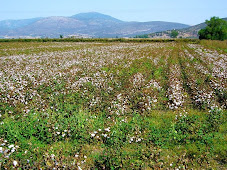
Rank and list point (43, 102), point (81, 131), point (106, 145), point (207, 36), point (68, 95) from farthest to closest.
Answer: point (207, 36) < point (68, 95) < point (43, 102) < point (81, 131) < point (106, 145)

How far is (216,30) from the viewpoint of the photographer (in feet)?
310

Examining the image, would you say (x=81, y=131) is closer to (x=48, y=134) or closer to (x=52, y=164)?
(x=48, y=134)

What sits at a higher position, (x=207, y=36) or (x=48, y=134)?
(x=207, y=36)

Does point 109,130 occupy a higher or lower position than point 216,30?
lower

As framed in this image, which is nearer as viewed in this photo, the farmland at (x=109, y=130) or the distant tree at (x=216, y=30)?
the farmland at (x=109, y=130)

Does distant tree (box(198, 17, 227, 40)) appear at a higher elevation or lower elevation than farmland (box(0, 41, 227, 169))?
higher

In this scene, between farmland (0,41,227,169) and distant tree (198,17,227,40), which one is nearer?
farmland (0,41,227,169)

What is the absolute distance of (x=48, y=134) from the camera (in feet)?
21.0

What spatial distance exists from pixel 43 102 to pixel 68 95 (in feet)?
4.69

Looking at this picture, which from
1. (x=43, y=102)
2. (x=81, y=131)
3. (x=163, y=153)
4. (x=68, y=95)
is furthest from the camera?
(x=68, y=95)

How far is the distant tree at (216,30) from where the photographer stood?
307 feet

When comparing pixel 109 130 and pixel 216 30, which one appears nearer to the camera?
pixel 109 130

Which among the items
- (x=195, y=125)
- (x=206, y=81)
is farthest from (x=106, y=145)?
(x=206, y=81)

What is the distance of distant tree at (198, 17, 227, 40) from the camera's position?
93.5 metres
